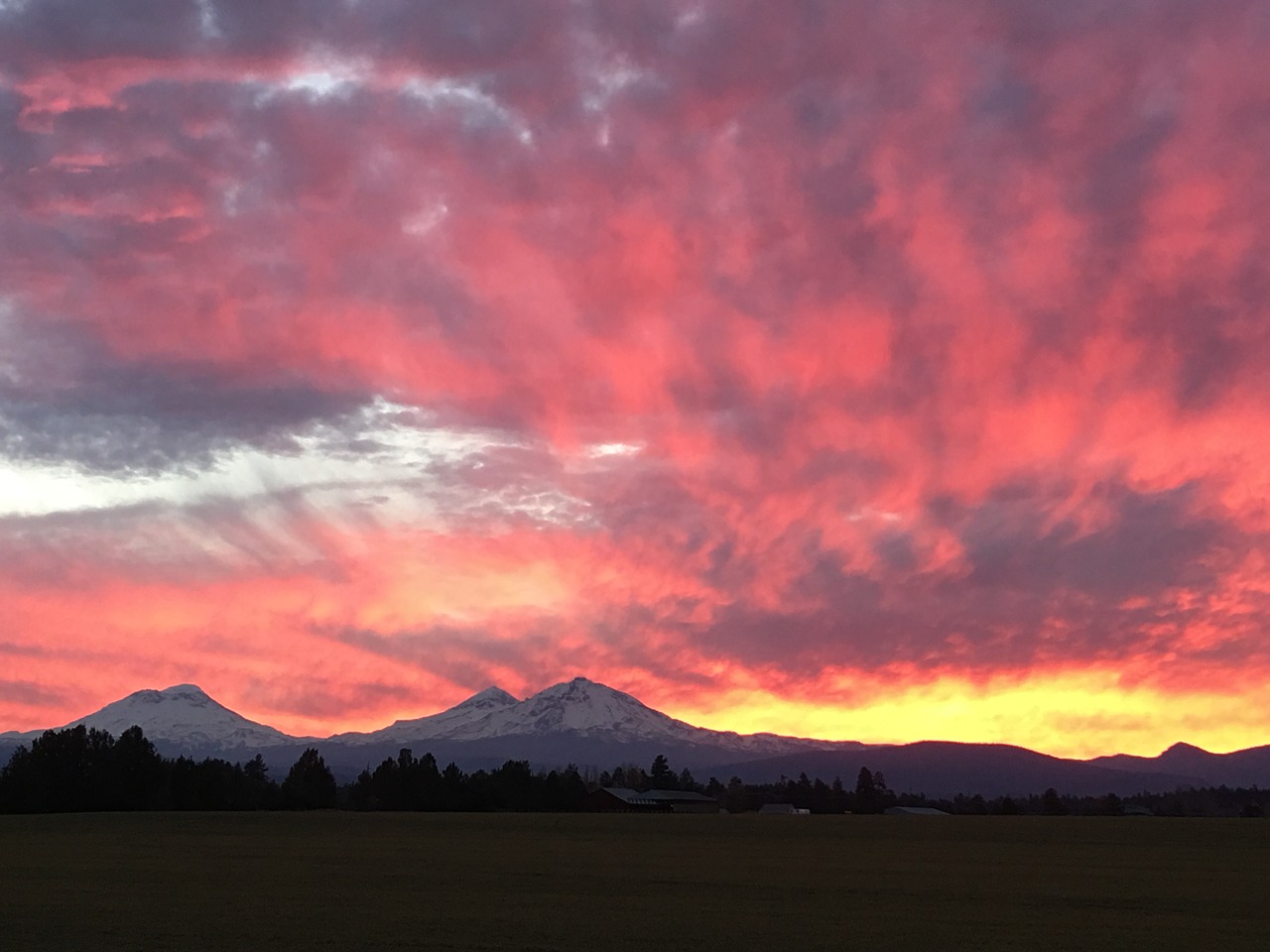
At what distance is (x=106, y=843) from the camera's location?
89.8 m

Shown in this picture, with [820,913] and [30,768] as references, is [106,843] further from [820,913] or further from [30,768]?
[30,768]

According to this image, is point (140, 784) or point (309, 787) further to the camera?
point (309, 787)

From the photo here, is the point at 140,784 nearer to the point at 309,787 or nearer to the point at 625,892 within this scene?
the point at 309,787

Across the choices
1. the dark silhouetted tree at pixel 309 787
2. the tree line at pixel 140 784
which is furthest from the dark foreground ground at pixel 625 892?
the dark silhouetted tree at pixel 309 787

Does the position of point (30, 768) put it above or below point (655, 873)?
above

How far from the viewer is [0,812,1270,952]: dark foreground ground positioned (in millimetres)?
36656

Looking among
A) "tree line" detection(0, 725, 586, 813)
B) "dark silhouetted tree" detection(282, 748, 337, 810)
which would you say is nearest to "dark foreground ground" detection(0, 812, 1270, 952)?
"tree line" detection(0, 725, 586, 813)

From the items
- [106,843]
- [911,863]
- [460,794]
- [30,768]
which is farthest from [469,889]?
[460,794]

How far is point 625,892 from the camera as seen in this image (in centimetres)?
5172

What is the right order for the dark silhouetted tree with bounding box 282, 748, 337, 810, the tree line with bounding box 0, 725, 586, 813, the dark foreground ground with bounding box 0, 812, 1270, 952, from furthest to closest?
1. the dark silhouetted tree with bounding box 282, 748, 337, 810
2. the tree line with bounding box 0, 725, 586, 813
3. the dark foreground ground with bounding box 0, 812, 1270, 952

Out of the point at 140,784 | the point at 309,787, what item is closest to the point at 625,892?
the point at 140,784

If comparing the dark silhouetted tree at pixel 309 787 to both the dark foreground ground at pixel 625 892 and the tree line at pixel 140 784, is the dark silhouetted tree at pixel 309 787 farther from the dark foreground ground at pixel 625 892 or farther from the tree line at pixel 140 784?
the dark foreground ground at pixel 625 892

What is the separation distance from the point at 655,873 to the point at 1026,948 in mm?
30363

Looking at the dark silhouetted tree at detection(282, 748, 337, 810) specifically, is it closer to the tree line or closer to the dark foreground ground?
the tree line
